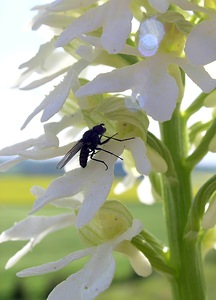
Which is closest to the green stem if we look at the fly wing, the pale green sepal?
the pale green sepal

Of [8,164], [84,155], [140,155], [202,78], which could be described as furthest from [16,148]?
[202,78]

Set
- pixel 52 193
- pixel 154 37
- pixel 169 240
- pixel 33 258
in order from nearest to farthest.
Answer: pixel 52 193, pixel 154 37, pixel 169 240, pixel 33 258

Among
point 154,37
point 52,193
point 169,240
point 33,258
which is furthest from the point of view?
point 33,258

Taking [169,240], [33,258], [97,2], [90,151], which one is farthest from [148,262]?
[33,258]

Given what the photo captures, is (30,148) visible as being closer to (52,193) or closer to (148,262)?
(52,193)

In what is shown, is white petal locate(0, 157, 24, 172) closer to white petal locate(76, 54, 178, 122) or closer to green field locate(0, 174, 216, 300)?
white petal locate(76, 54, 178, 122)
